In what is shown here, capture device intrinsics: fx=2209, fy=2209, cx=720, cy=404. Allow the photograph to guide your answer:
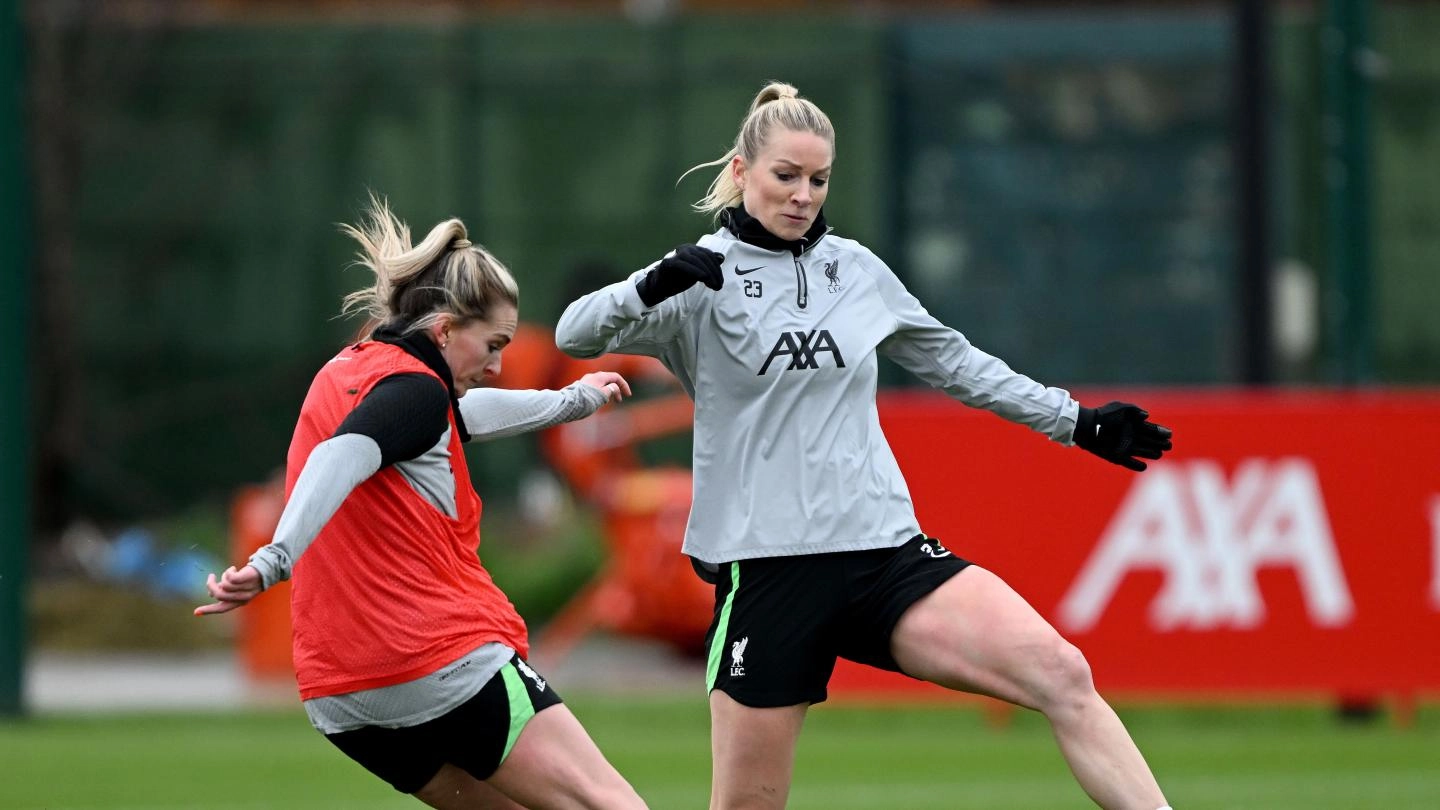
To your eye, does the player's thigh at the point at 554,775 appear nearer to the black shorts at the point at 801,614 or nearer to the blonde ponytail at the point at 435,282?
the black shorts at the point at 801,614

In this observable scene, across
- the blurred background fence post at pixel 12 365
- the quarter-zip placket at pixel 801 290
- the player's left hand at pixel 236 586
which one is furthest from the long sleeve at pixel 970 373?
the blurred background fence post at pixel 12 365

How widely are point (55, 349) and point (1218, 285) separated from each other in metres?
9.02

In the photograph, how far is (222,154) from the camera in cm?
1747

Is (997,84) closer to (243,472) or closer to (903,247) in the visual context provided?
(903,247)

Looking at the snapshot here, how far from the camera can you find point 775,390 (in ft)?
17.4

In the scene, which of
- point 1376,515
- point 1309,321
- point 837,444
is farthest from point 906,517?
point 1309,321

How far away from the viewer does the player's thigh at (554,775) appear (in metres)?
4.94

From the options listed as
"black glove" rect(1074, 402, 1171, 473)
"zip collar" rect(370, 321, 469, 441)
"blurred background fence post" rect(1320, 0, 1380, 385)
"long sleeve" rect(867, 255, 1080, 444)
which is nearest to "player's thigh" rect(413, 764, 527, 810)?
"zip collar" rect(370, 321, 469, 441)

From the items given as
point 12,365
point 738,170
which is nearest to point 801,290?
point 738,170

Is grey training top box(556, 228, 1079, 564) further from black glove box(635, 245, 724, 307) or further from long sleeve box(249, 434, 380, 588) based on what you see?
long sleeve box(249, 434, 380, 588)

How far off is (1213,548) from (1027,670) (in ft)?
19.1

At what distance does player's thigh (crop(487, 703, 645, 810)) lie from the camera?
4.94m

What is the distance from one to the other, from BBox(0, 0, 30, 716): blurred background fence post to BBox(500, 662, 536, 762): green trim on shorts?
7668mm

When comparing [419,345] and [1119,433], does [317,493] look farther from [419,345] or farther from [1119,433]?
[1119,433]
